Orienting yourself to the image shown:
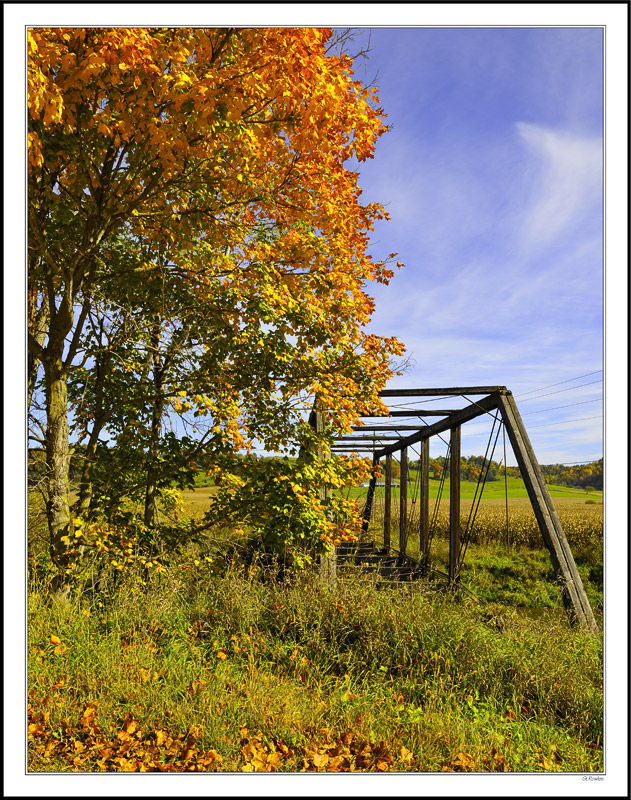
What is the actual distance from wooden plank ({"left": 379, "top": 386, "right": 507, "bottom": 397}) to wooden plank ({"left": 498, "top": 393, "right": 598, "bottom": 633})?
262 mm

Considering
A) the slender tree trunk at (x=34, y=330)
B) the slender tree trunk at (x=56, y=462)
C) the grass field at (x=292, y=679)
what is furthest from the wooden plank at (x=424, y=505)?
the slender tree trunk at (x=34, y=330)

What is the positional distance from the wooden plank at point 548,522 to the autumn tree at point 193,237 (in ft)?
7.76

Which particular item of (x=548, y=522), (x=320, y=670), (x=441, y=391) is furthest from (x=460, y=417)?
(x=320, y=670)

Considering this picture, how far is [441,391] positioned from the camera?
8789 mm

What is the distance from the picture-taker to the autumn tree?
14.6 ft

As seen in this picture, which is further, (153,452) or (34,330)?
(153,452)

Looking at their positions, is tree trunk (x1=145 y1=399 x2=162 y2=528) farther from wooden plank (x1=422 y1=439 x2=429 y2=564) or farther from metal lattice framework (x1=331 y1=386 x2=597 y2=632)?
wooden plank (x1=422 y1=439 x2=429 y2=564)

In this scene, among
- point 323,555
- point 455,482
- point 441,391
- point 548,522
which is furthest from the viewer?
point 455,482

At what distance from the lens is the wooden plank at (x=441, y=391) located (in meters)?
8.28

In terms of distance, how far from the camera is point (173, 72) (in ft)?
14.3

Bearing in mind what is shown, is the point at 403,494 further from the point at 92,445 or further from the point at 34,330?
the point at 34,330

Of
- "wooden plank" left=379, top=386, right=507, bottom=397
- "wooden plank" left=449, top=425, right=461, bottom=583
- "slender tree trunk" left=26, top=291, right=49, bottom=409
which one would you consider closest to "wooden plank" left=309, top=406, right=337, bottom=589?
"wooden plank" left=379, top=386, right=507, bottom=397

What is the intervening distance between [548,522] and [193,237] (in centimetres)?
646
